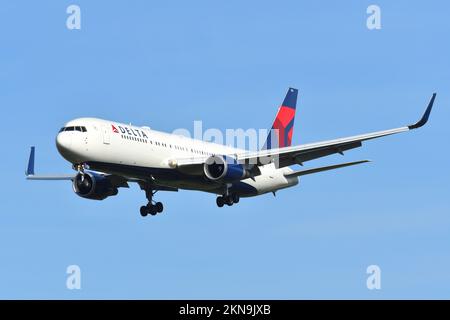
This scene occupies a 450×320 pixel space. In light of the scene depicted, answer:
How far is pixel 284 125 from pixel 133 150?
18928mm

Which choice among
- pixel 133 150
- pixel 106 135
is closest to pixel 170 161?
pixel 133 150

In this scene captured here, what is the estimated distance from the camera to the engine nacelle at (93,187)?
60.3m

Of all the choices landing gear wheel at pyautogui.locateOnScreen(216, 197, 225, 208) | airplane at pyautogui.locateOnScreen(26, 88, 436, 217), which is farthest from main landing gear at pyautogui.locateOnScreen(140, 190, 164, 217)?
landing gear wheel at pyautogui.locateOnScreen(216, 197, 225, 208)

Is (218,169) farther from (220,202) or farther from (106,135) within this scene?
(106,135)

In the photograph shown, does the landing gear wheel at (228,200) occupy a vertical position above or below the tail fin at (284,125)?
below

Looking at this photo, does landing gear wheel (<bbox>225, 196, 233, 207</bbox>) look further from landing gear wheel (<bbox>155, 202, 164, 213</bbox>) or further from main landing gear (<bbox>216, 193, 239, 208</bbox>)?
landing gear wheel (<bbox>155, 202, 164, 213</bbox>)

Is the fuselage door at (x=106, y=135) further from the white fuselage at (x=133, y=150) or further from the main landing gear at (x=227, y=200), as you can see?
the main landing gear at (x=227, y=200)

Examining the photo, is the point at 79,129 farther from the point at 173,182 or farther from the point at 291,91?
the point at 291,91

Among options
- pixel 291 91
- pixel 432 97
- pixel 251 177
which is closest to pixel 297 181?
pixel 251 177

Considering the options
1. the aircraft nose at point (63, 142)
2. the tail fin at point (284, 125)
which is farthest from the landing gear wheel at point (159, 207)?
the aircraft nose at point (63, 142)

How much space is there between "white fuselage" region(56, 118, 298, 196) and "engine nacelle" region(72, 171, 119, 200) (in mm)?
2971

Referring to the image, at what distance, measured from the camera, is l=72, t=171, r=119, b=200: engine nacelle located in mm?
60256

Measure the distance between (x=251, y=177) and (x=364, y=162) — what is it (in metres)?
7.60

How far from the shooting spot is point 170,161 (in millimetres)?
59094
